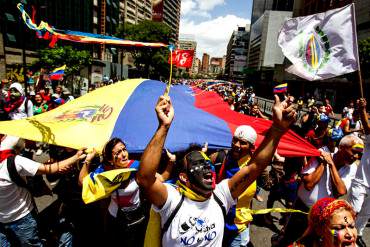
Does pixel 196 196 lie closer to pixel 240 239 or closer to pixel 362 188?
pixel 240 239

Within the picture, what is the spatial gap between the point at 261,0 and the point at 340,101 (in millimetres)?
108797

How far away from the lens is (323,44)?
12.6 feet

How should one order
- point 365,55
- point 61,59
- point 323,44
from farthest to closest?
point 61,59
point 365,55
point 323,44

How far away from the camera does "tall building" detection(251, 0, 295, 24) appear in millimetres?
86775

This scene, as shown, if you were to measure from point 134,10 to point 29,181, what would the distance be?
83012mm

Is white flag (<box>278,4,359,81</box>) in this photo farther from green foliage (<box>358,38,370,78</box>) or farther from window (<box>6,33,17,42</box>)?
window (<box>6,33,17,42</box>)

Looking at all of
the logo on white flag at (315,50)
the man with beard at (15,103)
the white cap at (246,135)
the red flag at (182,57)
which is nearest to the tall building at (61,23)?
the red flag at (182,57)

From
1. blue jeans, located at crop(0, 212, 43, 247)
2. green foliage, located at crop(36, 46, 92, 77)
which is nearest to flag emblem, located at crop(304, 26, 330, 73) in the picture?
blue jeans, located at crop(0, 212, 43, 247)

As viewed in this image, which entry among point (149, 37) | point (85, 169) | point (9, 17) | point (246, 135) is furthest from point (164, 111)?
point (149, 37)

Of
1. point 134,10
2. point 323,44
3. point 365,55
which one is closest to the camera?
point 323,44

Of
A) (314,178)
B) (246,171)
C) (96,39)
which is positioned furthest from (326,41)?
(96,39)

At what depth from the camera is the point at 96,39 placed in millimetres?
4441

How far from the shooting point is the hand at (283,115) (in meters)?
1.81

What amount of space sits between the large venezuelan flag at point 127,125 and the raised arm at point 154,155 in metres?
1.97
